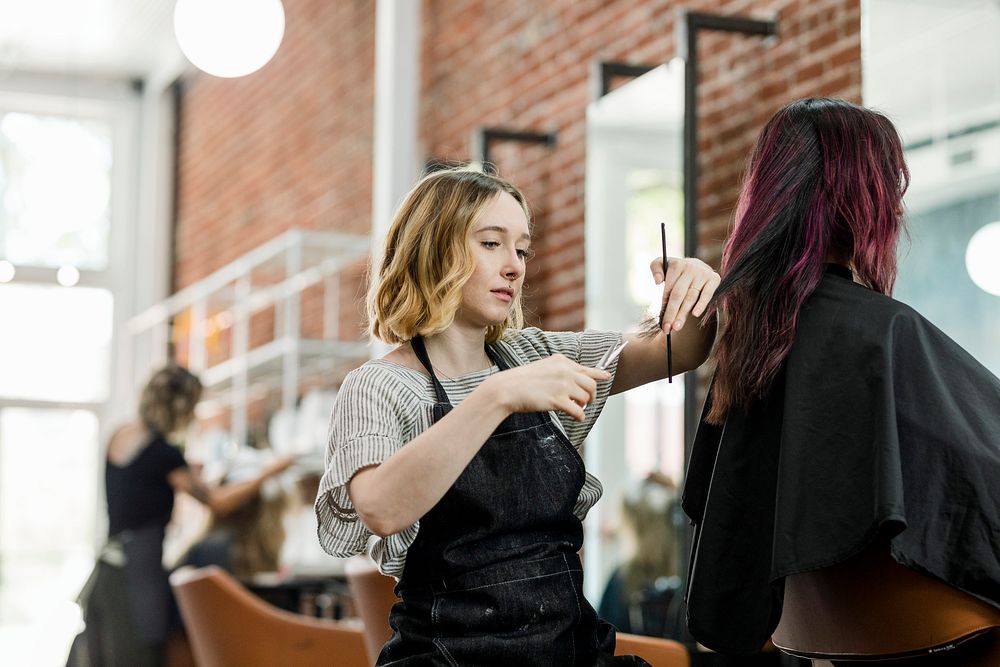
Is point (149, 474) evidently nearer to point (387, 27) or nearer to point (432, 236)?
point (387, 27)

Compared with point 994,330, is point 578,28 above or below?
above

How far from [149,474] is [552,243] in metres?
1.72

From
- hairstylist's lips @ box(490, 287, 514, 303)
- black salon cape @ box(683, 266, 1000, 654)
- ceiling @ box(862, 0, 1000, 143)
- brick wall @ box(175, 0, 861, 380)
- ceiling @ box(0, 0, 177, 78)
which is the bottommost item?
black salon cape @ box(683, 266, 1000, 654)

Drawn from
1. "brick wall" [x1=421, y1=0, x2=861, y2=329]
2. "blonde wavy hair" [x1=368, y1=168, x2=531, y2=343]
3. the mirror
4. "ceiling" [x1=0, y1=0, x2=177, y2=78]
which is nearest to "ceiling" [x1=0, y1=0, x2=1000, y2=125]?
"brick wall" [x1=421, y1=0, x2=861, y2=329]

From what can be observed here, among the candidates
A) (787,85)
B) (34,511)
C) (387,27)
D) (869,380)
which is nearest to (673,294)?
(869,380)

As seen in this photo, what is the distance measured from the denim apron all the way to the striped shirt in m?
0.02

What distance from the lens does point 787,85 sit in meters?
3.64

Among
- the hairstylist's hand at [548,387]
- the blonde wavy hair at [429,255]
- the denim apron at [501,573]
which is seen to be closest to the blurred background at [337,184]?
the blonde wavy hair at [429,255]

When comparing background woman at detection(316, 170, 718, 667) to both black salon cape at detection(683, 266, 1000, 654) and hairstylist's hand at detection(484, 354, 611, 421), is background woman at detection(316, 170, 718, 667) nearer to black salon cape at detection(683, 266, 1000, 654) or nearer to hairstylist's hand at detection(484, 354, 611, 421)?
hairstylist's hand at detection(484, 354, 611, 421)

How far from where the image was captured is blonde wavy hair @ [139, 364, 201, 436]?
4.94 m

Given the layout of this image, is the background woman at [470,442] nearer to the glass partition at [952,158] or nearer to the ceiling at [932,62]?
the glass partition at [952,158]

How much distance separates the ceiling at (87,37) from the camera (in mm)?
8203

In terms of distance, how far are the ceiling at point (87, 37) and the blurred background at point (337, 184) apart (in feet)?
0.09

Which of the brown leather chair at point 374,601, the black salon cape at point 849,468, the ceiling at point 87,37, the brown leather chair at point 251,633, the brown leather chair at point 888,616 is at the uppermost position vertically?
the ceiling at point 87,37
